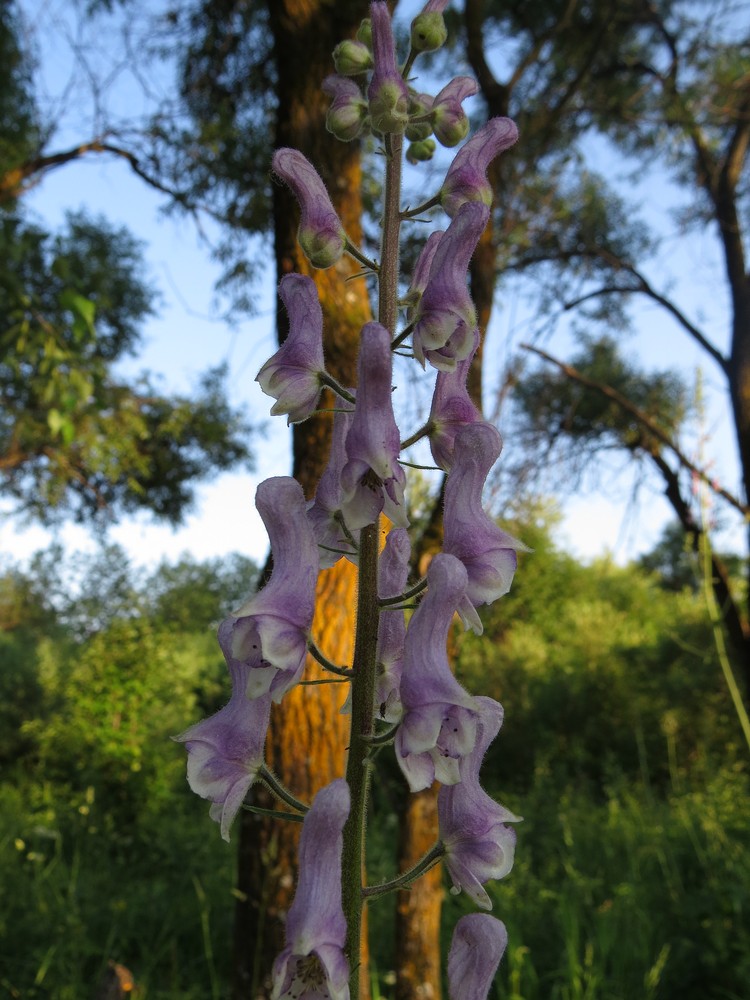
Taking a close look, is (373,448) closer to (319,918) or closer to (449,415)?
(449,415)

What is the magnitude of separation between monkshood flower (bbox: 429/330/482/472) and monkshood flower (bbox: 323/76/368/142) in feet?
1.34

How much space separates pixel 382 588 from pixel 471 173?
2.02ft

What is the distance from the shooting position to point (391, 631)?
1.21 meters

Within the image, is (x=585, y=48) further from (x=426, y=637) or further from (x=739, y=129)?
(x=426, y=637)

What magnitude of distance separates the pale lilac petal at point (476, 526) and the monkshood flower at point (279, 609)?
7.5 inches

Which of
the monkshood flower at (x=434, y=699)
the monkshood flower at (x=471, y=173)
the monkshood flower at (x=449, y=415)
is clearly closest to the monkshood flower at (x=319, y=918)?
the monkshood flower at (x=434, y=699)

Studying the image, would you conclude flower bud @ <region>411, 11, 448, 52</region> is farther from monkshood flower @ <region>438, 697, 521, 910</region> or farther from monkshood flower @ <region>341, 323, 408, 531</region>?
monkshood flower @ <region>438, 697, 521, 910</region>

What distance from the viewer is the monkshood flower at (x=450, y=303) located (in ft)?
3.60

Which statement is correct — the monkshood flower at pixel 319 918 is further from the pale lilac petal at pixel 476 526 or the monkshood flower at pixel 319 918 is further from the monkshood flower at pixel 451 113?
the monkshood flower at pixel 451 113

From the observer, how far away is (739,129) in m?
8.25

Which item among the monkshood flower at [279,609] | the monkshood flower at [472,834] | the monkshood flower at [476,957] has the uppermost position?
the monkshood flower at [279,609]

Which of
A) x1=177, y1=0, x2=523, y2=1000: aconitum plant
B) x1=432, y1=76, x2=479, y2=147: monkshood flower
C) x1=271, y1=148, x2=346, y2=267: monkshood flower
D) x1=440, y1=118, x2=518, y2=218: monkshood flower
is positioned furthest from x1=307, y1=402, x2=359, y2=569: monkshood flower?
x1=432, y1=76, x2=479, y2=147: monkshood flower

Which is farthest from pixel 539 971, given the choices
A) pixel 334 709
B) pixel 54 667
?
pixel 54 667

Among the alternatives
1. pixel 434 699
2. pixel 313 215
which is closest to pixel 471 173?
pixel 313 215
